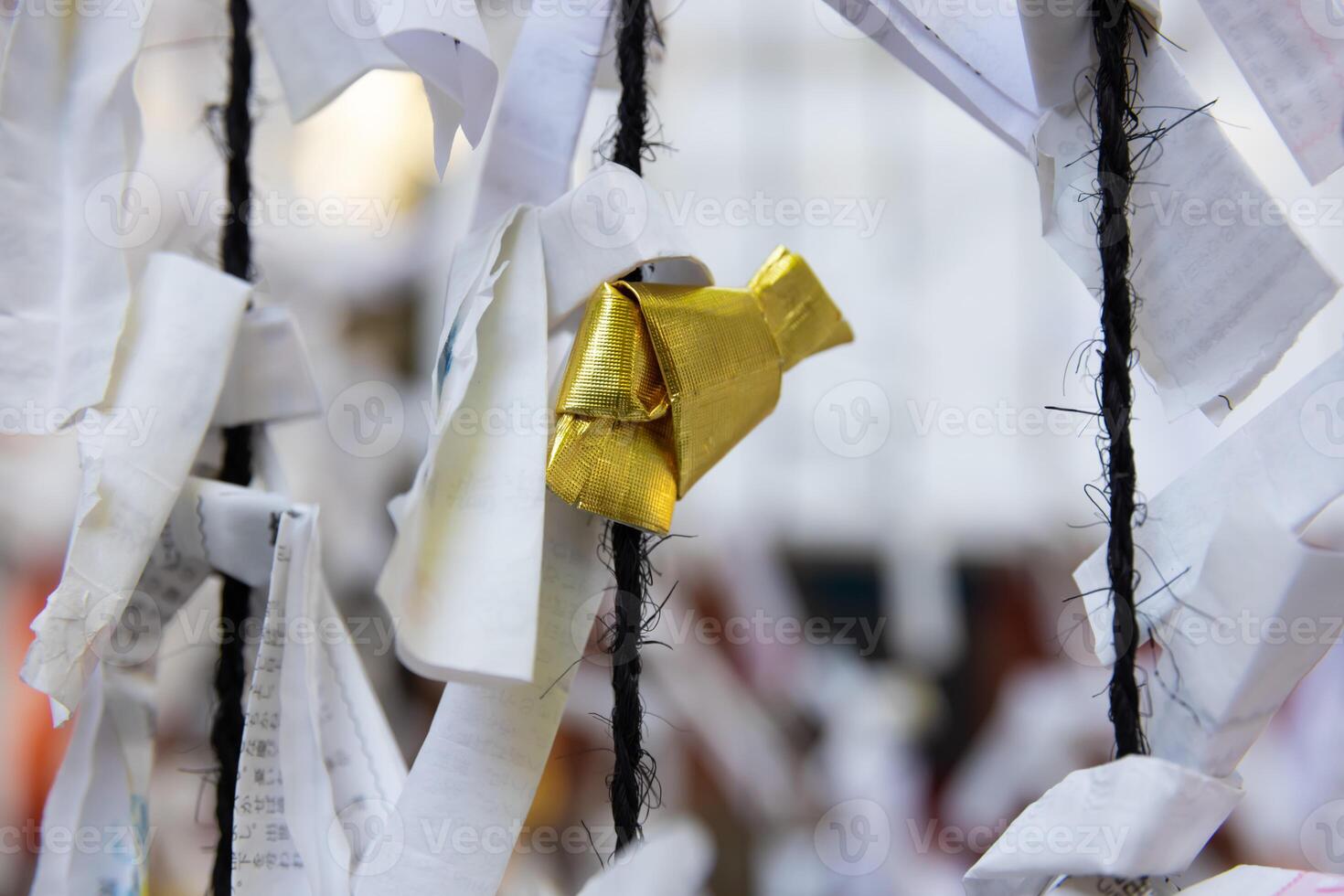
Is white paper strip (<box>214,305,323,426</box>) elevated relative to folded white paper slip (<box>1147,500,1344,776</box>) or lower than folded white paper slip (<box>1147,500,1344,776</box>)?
elevated

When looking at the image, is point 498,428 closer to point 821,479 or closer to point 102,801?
point 102,801

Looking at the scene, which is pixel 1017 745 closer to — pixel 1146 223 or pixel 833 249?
pixel 833 249

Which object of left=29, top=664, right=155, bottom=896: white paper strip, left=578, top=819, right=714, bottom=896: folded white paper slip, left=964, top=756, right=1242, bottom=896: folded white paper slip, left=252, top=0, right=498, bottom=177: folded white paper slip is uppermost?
left=252, top=0, right=498, bottom=177: folded white paper slip

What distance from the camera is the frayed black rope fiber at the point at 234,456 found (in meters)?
0.36

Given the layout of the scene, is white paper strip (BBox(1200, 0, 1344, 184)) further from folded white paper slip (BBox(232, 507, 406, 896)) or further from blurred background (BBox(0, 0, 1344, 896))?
blurred background (BBox(0, 0, 1344, 896))

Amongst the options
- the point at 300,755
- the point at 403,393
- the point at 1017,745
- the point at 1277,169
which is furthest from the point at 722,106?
the point at 300,755

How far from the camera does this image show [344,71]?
1.13 ft

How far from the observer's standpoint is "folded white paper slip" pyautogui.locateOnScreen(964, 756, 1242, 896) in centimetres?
27

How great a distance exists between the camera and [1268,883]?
0.28 metres

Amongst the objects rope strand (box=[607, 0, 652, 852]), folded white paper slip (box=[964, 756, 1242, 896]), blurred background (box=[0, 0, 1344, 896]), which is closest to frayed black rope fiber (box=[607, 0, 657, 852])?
rope strand (box=[607, 0, 652, 852])

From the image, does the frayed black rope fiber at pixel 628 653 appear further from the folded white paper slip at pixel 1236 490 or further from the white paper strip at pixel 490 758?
the folded white paper slip at pixel 1236 490

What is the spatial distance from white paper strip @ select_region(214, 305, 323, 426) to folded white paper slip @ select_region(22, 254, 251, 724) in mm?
22

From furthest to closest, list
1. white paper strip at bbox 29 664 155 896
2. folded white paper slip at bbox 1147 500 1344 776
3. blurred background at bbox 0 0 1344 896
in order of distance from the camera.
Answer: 1. blurred background at bbox 0 0 1344 896
2. white paper strip at bbox 29 664 155 896
3. folded white paper slip at bbox 1147 500 1344 776

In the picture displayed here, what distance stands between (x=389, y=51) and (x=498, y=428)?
14cm
